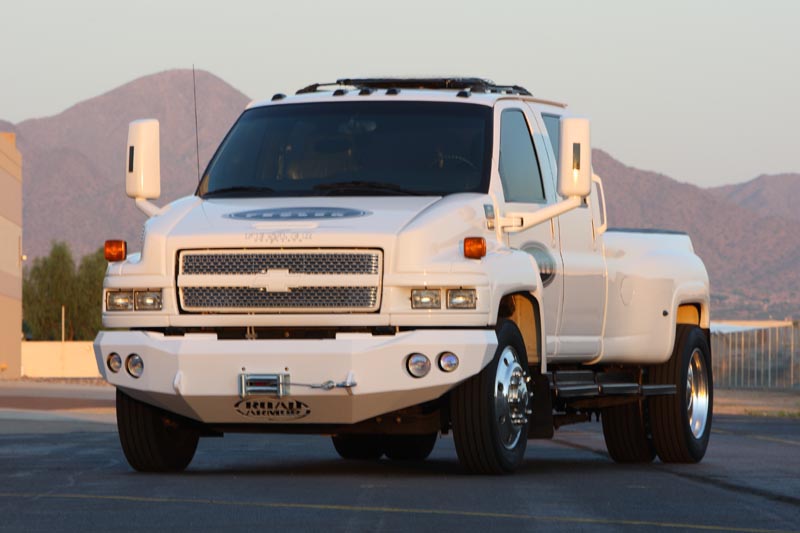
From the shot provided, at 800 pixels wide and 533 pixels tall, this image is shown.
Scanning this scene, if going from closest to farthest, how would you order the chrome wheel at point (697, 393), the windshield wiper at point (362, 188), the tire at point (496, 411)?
the tire at point (496, 411), the windshield wiper at point (362, 188), the chrome wheel at point (697, 393)

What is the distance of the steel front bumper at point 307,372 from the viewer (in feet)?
39.0

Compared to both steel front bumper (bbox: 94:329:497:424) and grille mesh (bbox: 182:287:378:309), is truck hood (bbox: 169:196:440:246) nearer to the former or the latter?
grille mesh (bbox: 182:287:378:309)

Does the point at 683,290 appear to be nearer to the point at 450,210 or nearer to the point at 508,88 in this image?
the point at 508,88

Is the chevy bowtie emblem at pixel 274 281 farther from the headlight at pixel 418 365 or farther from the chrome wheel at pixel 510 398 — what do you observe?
the chrome wheel at pixel 510 398

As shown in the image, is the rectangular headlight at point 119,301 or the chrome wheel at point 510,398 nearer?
the chrome wheel at point 510,398

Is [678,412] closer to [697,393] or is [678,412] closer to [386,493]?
[697,393]

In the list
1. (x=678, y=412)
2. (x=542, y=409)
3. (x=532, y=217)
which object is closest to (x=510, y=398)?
(x=542, y=409)

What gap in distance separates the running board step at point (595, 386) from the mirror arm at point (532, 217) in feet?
4.37

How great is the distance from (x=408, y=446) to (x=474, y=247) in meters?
4.14

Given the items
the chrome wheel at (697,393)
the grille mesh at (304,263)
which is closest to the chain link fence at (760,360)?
the chrome wheel at (697,393)

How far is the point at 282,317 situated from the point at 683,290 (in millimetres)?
4787

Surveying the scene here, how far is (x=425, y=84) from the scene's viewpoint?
47.6 feet

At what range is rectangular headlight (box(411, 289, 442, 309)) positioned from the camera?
39.4ft

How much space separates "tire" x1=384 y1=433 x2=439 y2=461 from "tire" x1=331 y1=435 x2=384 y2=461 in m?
0.09
